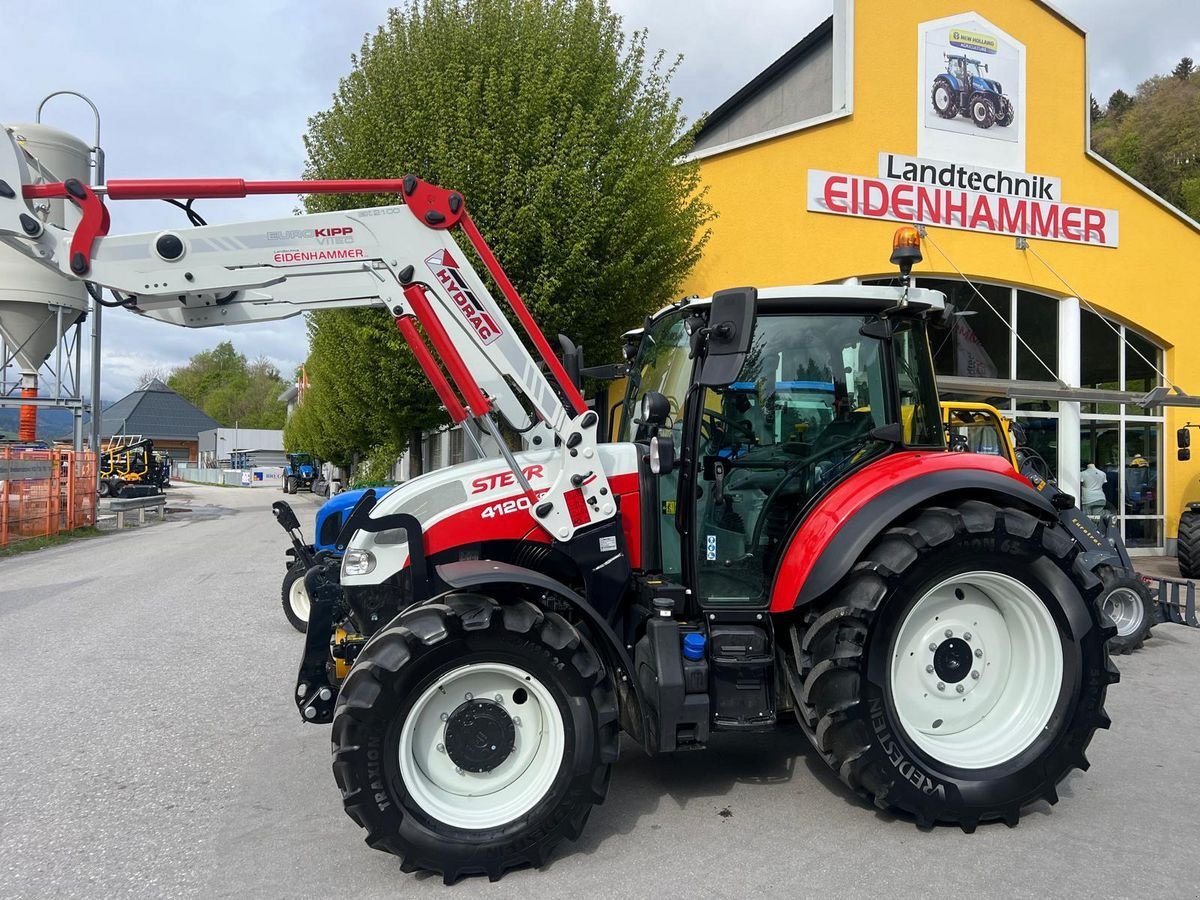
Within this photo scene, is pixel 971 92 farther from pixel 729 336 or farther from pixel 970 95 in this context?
pixel 729 336

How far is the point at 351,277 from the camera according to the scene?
12.4 feet

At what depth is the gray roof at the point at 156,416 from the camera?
80062 mm

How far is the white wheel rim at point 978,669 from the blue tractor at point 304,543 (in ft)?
10.2

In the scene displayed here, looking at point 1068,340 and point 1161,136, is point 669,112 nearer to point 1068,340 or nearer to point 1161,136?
point 1068,340

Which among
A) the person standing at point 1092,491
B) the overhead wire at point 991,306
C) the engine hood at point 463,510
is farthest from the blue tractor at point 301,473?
the engine hood at point 463,510

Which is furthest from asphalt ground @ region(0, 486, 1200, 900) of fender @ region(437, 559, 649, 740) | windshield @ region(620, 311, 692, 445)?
windshield @ region(620, 311, 692, 445)

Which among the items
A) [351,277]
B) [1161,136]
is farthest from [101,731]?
[1161,136]

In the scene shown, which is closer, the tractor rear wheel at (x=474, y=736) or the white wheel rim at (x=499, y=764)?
the tractor rear wheel at (x=474, y=736)

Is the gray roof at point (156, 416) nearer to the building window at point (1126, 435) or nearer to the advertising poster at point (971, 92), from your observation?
the advertising poster at point (971, 92)

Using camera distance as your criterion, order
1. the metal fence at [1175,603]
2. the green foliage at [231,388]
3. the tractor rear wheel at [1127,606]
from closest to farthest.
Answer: the metal fence at [1175,603] < the tractor rear wheel at [1127,606] < the green foliage at [231,388]

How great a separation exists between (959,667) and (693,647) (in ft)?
4.18

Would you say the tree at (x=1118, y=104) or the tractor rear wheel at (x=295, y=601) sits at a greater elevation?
the tree at (x=1118, y=104)

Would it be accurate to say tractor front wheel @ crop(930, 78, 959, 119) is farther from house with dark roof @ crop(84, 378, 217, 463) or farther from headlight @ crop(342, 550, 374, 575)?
house with dark roof @ crop(84, 378, 217, 463)

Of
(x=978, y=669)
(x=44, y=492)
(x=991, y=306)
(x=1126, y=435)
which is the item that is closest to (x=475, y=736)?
(x=978, y=669)
